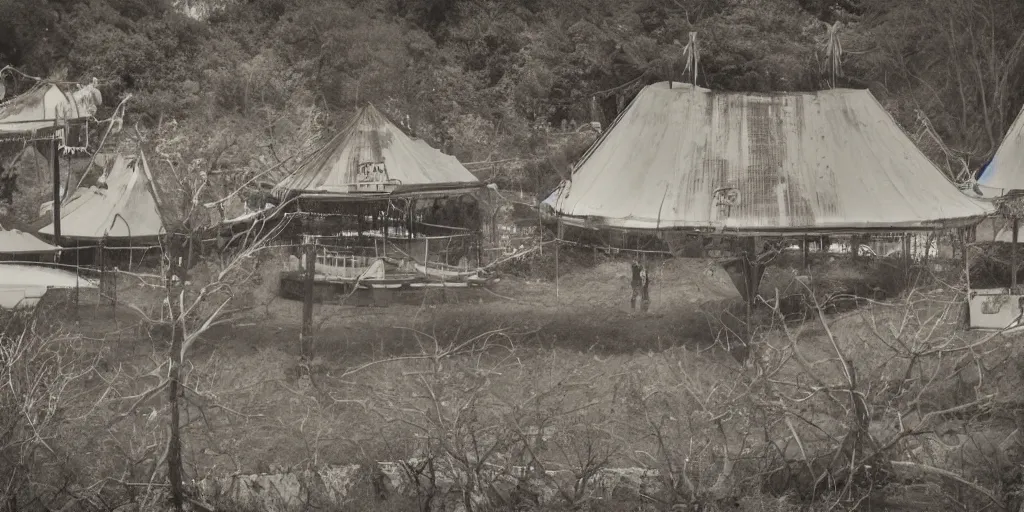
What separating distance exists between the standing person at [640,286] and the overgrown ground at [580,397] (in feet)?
1.27

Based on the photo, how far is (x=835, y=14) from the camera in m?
33.7

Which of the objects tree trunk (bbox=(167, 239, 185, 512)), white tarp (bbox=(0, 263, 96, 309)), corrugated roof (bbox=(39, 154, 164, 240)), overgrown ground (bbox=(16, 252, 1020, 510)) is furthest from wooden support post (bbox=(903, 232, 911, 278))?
white tarp (bbox=(0, 263, 96, 309))

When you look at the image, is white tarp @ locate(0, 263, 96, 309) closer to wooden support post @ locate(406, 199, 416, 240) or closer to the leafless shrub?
the leafless shrub

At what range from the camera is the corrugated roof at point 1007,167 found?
2047cm

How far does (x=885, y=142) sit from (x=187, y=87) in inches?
793

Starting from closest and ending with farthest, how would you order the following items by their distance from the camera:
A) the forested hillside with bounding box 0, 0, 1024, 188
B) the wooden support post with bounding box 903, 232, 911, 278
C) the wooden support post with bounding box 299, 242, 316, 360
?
the wooden support post with bounding box 299, 242, 316, 360 → the wooden support post with bounding box 903, 232, 911, 278 → the forested hillside with bounding box 0, 0, 1024, 188

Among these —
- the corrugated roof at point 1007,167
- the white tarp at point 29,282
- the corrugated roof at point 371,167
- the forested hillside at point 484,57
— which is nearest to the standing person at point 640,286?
the corrugated roof at point 371,167

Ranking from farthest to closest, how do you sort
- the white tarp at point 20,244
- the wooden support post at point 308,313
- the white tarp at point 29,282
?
1. the white tarp at point 20,244
2. the white tarp at point 29,282
3. the wooden support post at point 308,313

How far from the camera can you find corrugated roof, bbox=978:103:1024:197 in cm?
2047

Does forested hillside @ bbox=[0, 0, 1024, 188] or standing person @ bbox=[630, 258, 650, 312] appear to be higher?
forested hillside @ bbox=[0, 0, 1024, 188]

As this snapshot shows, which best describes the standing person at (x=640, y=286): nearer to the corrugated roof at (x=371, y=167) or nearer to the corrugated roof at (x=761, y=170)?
the corrugated roof at (x=761, y=170)

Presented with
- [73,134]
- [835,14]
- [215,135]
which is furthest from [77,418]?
[835,14]

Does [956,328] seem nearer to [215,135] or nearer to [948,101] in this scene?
[948,101]

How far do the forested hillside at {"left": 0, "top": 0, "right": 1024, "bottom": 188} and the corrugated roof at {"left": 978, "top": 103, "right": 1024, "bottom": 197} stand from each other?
4270mm
